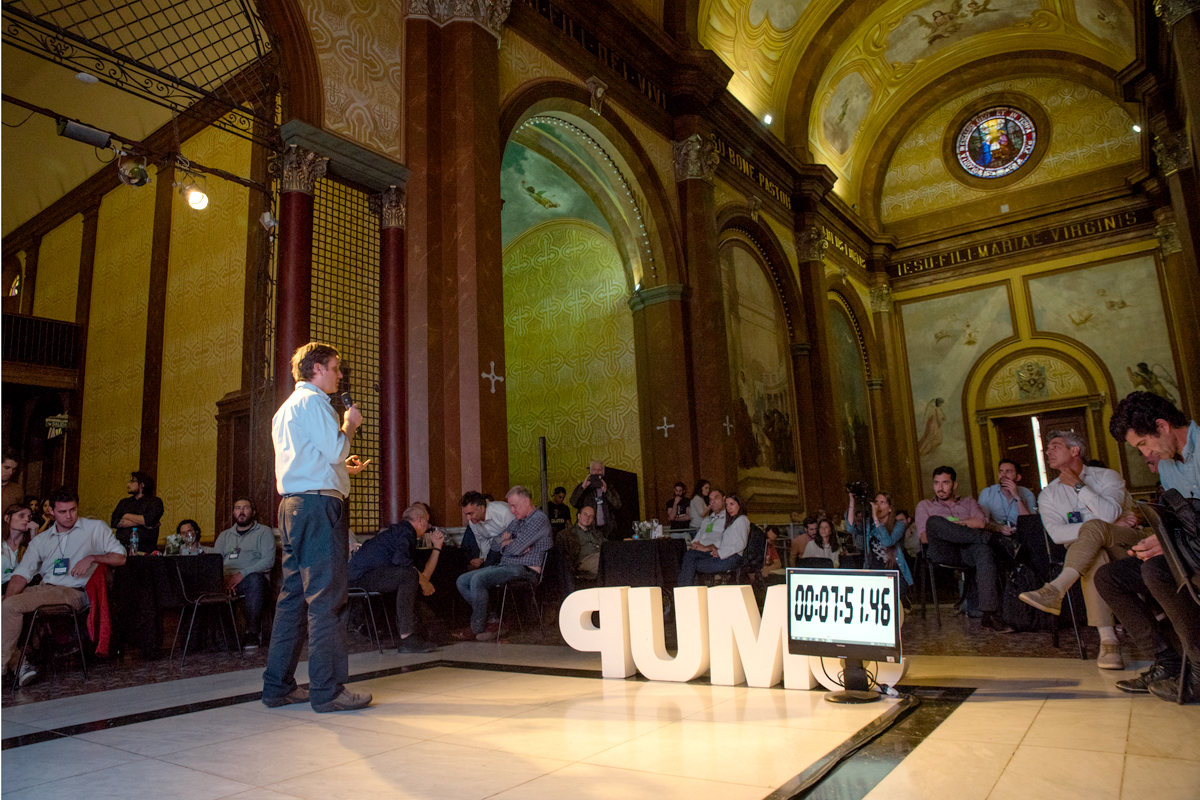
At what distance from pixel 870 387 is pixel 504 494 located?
12.2m

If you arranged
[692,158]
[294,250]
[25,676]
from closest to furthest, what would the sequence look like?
[25,676] → [294,250] → [692,158]

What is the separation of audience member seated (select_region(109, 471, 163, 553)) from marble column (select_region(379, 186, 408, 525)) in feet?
6.44

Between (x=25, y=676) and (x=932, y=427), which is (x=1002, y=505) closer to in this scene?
(x=25, y=676)

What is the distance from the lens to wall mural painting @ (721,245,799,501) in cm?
1183

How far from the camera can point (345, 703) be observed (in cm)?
334

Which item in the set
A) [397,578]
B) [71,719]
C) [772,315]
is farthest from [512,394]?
[71,719]

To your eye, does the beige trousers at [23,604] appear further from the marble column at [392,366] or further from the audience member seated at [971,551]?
the audience member seated at [971,551]

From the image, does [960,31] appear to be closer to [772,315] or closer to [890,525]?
[772,315]

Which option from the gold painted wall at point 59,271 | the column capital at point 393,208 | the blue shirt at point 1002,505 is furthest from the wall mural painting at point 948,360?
the gold painted wall at point 59,271

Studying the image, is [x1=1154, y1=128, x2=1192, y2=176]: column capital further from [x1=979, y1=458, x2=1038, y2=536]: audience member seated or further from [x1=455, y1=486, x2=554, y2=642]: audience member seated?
[x1=455, y1=486, x2=554, y2=642]: audience member seated

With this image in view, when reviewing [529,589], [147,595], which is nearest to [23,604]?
[147,595]

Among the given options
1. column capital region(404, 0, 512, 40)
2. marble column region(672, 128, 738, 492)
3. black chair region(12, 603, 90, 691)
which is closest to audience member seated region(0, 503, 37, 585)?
black chair region(12, 603, 90, 691)

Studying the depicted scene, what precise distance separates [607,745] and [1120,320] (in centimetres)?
1672

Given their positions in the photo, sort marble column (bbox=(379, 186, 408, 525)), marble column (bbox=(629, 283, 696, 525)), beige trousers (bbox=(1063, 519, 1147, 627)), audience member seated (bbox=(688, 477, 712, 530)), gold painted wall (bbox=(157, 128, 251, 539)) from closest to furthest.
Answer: beige trousers (bbox=(1063, 519, 1147, 627)), marble column (bbox=(379, 186, 408, 525)), audience member seated (bbox=(688, 477, 712, 530)), gold painted wall (bbox=(157, 128, 251, 539)), marble column (bbox=(629, 283, 696, 525))
